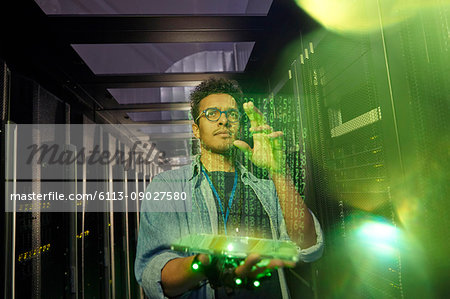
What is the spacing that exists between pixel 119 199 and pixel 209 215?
380 centimetres

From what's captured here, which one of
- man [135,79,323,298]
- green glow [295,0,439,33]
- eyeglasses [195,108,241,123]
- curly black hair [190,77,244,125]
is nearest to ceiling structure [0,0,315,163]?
green glow [295,0,439,33]

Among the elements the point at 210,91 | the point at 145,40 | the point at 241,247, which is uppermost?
the point at 145,40

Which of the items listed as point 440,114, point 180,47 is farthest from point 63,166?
point 440,114

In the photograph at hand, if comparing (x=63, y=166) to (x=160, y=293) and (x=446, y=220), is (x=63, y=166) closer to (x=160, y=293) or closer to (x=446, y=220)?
(x=160, y=293)

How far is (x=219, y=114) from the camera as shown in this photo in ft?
5.03

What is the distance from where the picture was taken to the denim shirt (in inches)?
48.4

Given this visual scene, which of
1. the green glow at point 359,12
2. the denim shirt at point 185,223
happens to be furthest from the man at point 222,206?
the green glow at point 359,12

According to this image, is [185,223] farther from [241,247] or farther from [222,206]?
[241,247]

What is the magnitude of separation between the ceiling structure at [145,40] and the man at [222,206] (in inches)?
19.0

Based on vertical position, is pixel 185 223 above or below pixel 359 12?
below

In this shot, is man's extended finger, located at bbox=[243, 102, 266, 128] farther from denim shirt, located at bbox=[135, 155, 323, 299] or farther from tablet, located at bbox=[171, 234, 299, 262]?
tablet, located at bbox=[171, 234, 299, 262]

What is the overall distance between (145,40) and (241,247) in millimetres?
1566

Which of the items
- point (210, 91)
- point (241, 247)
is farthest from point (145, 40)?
point (241, 247)

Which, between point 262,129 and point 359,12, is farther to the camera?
point 262,129
